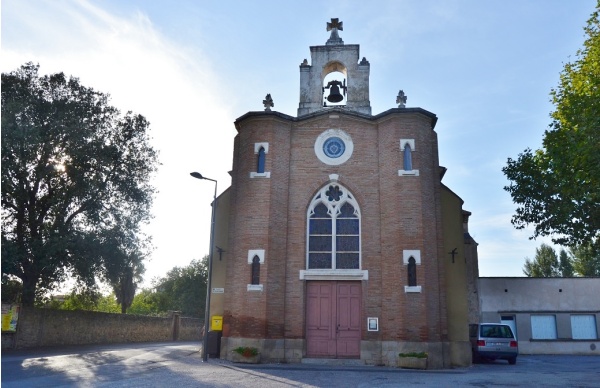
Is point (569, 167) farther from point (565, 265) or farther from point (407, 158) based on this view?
point (565, 265)

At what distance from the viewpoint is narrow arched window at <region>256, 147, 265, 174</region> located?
19016 millimetres

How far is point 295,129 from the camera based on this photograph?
65.0 feet

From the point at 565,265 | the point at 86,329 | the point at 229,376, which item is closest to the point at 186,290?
the point at 86,329

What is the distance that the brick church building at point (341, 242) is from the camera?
17031mm

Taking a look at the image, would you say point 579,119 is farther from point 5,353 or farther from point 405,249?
point 5,353

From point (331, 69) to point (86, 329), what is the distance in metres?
18.9

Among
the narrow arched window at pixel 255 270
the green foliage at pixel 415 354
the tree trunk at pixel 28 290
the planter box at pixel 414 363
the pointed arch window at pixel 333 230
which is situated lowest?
the planter box at pixel 414 363

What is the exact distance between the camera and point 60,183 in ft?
72.7

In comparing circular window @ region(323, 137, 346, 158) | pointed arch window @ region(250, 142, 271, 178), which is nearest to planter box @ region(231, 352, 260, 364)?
pointed arch window @ region(250, 142, 271, 178)

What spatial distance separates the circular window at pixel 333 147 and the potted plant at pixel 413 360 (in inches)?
301

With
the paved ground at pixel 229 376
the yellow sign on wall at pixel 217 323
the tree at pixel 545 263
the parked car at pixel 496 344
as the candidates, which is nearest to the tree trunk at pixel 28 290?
the paved ground at pixel 229 376

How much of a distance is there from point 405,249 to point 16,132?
15728 mm

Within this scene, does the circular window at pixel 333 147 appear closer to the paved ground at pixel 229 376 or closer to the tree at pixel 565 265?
the paved ground at pixel 229 376

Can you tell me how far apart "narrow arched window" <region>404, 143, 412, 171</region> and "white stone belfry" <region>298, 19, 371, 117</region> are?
2.78 metres
